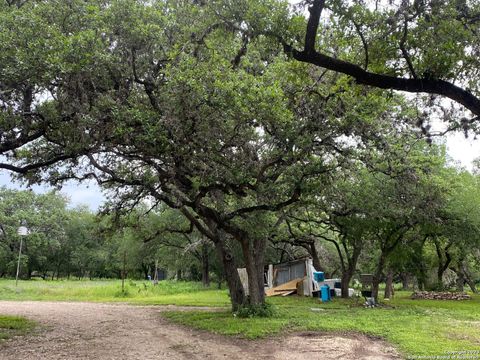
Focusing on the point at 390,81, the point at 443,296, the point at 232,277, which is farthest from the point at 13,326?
the point at 443,296

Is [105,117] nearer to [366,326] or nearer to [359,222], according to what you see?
[366,326]

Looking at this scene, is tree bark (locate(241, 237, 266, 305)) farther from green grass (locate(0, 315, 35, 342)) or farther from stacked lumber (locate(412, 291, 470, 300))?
stacked lumber (locate(412, 291, 470, 300))

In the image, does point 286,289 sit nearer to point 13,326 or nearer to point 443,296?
point 443,296

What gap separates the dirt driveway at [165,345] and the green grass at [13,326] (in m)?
0.37

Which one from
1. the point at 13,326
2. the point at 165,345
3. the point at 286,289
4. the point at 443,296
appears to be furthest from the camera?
the point at 286,289

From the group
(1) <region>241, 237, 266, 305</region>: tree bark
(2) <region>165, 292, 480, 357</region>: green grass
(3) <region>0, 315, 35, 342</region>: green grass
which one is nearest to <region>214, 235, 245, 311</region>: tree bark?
(1) <region>241, 237, 266, 305</region>: tree bark

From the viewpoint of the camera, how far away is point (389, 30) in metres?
5.73

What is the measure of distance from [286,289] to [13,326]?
57.2 ft

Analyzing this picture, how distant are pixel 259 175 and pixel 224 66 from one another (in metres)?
3.14

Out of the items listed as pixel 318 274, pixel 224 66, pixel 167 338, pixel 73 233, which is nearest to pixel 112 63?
pixel 224 66

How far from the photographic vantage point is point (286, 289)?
26.1 m

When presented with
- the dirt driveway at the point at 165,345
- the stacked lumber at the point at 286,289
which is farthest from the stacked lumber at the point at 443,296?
the dirt driveway at the point at 165,345

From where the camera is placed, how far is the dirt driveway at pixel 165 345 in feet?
26.0

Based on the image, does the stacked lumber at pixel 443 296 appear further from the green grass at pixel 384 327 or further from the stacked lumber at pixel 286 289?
the green grass at pixel 384 327
